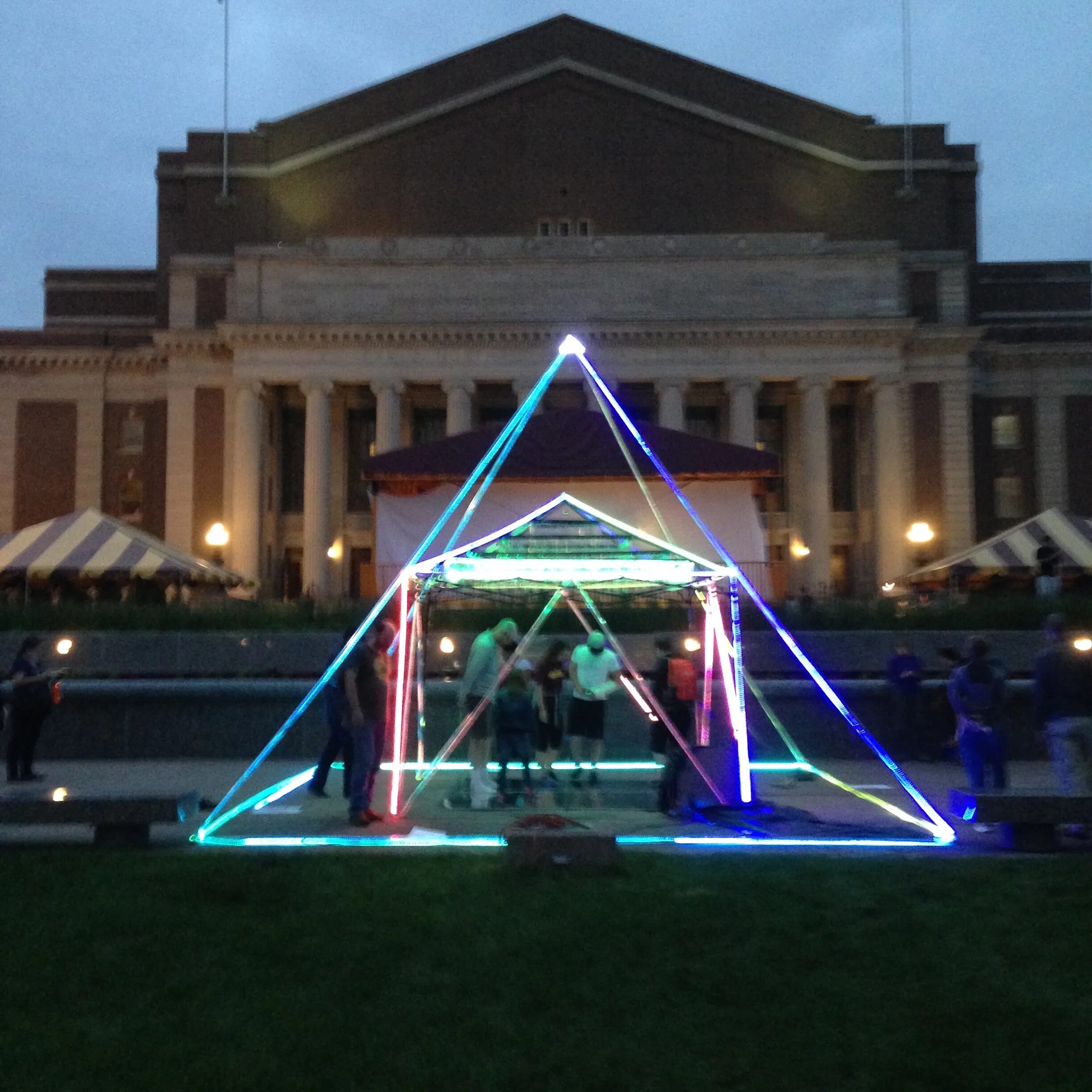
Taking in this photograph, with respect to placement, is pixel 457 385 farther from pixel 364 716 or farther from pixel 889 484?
pixel 364 716

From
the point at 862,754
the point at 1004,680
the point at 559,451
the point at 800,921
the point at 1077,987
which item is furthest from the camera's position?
the point at 559,451

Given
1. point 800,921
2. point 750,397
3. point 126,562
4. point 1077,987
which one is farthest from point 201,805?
point 750,397

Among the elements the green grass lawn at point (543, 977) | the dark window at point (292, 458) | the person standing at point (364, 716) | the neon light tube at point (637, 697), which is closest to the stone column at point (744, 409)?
the dark window at point (292, 458)

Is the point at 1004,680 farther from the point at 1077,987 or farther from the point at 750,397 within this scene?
the point at 750,397

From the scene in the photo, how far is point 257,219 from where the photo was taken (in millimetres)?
A: 52812

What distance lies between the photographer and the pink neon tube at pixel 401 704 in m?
11.9

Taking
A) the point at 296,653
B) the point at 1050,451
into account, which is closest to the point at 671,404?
the point at 1050,451

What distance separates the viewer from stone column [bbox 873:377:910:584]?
47.8m

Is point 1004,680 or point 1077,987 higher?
point 1004,680

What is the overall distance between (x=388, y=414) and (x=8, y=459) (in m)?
19.1

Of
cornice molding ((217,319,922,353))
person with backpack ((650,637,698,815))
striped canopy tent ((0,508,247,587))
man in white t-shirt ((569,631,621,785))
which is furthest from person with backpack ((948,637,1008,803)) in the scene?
cornice molding ((217,319,922,353))

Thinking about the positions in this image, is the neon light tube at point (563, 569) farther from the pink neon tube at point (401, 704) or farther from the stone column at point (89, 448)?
the stone column at point (89, 448)

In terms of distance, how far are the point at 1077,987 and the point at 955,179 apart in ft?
182

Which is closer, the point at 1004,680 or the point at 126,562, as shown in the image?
the point at 1004,680
